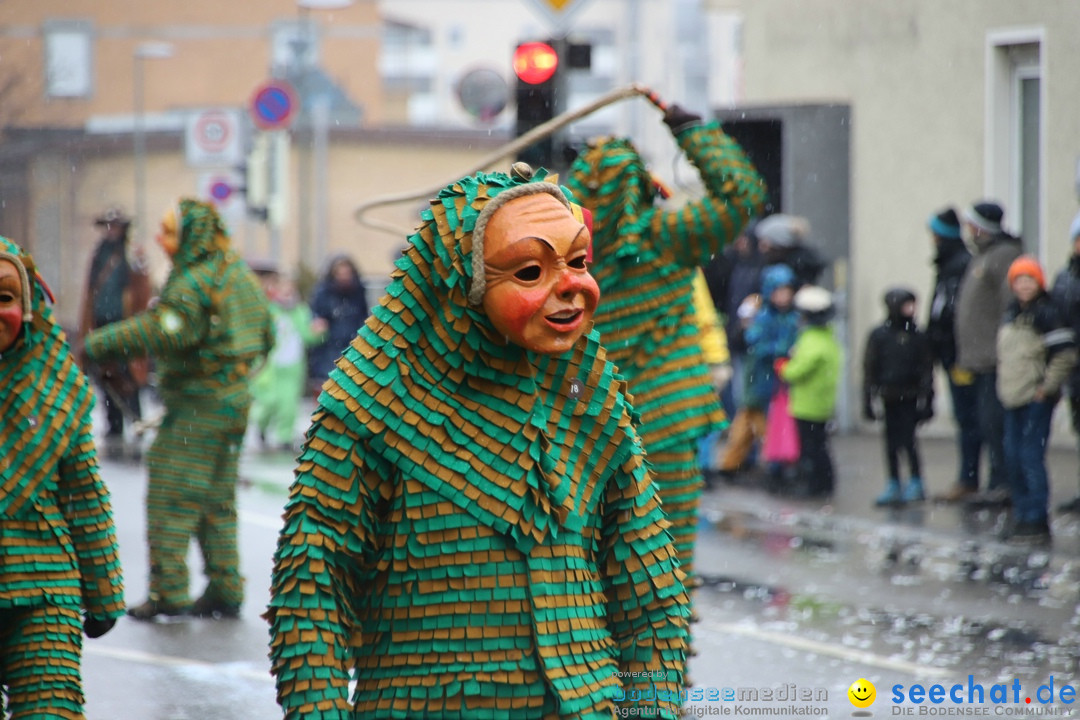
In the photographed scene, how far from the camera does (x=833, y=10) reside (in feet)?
55.6

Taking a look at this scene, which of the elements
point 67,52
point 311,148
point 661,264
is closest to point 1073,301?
point 661,264

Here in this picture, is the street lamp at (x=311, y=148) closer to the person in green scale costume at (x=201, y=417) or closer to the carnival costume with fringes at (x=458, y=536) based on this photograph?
the person in green scale costume at (x=201, y=417)

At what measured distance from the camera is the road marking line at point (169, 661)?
7.35 metres

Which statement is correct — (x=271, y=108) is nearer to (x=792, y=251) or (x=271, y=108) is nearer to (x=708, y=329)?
(x=792, y=251)

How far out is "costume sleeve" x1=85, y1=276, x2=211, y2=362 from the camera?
8.28 metres

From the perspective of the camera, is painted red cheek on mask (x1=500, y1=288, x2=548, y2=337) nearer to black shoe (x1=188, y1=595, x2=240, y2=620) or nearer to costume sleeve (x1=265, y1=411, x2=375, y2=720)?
costume sleeve (x1=265, y1=411, x2=375, y2=720)

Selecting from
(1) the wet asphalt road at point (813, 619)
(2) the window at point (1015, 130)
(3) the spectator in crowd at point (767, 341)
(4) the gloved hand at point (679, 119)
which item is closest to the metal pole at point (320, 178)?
(2) the window at point (1015, 130)

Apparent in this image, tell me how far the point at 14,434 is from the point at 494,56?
67.0m

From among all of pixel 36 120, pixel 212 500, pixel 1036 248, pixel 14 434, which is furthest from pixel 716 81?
pixel 14 434

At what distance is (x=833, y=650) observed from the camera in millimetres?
7645

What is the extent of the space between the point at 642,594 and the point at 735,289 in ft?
37.4

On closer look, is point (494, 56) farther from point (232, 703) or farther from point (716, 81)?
point (232, 703)

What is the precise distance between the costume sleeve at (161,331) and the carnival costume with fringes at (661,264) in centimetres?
260

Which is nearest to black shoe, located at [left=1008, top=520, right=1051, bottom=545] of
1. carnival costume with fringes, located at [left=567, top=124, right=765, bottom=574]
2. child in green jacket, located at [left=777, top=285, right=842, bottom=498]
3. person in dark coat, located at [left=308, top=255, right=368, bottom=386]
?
child in green jacket, located at [left=777, top=285, right=842, bottom=498]
